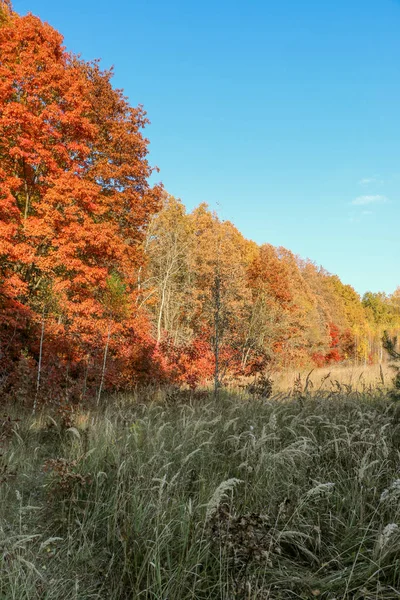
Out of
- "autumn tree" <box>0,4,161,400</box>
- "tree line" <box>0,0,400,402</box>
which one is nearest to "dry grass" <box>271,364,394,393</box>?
"tree line" <box>0,0,400,402</box>

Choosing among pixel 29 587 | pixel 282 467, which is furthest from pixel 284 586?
pixel 29 587

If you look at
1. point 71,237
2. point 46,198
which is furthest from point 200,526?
point 46,198

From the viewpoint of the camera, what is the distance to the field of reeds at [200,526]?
2150mm

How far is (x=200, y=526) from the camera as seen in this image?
2619mm

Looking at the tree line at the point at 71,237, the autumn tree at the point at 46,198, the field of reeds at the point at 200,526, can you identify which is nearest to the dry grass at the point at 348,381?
the tree line at the point at 71,237

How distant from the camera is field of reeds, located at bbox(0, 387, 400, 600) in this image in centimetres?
215

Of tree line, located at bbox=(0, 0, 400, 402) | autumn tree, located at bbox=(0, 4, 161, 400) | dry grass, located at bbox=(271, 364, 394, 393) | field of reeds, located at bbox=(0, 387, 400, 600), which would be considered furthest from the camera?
autumn tree, located at bbox=(0, 4, 161, 400)

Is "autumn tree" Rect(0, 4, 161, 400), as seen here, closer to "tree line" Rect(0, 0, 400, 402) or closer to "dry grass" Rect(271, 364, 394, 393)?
"tree line" Rect(0, 0, 400, 402)

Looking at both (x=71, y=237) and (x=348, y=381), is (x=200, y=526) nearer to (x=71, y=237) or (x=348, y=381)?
(x=348, y=381)

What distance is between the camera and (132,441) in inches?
158

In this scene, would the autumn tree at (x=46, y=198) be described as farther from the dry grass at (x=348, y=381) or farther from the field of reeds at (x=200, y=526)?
the field of reeds at (x=200, y=526)

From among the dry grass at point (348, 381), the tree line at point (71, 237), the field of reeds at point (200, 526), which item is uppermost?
the tree line at point (71, 237)

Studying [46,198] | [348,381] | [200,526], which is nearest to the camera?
[200,526]

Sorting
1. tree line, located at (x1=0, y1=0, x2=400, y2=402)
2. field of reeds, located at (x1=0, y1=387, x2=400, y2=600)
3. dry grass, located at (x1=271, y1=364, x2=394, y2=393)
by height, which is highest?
tree line, located at (x1=0, y1=0, x2=400, y2=402)
